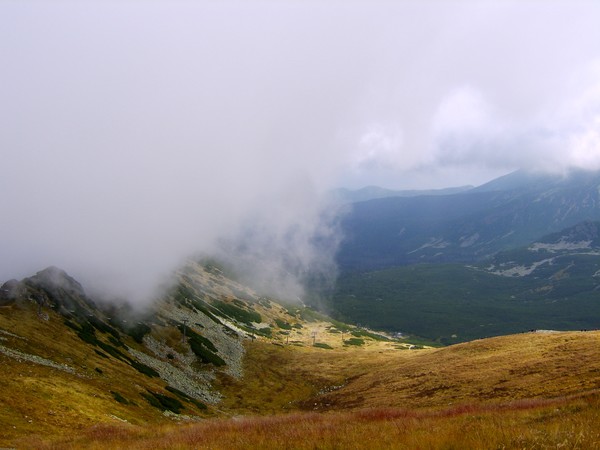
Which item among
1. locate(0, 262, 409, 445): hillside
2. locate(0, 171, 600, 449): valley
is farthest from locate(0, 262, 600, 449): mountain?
locate(0, 262, 409, 445): hillside

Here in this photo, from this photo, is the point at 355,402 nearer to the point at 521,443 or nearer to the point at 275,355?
the point at 521,443

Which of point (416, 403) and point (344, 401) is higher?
point (416, 403)

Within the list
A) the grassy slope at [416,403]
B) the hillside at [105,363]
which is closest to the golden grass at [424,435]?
the grassy slope at [416,403]

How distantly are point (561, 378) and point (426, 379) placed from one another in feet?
86.5

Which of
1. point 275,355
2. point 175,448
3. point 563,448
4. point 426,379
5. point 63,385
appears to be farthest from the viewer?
point 275,355

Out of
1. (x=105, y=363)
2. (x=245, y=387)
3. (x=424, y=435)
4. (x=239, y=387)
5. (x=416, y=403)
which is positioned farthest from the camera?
(x=245, y=387)

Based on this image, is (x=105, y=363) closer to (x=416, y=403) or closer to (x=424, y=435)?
(x=416, y=403)

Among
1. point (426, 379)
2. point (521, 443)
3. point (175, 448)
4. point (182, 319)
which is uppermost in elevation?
point (521, 443)

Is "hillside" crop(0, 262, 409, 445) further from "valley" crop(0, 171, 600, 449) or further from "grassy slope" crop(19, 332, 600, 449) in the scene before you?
"grassy slope" crop(19, 332, 600, 449)

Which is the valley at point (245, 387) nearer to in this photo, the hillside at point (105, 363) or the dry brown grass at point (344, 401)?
the dry brown grass at point (344, 401)

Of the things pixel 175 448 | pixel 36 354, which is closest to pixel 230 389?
pixel 36 354

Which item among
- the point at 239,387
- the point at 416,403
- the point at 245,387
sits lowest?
the point at 245,387

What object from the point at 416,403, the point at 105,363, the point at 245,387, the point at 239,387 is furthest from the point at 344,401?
the point at 105,363

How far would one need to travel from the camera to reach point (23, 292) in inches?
3455
